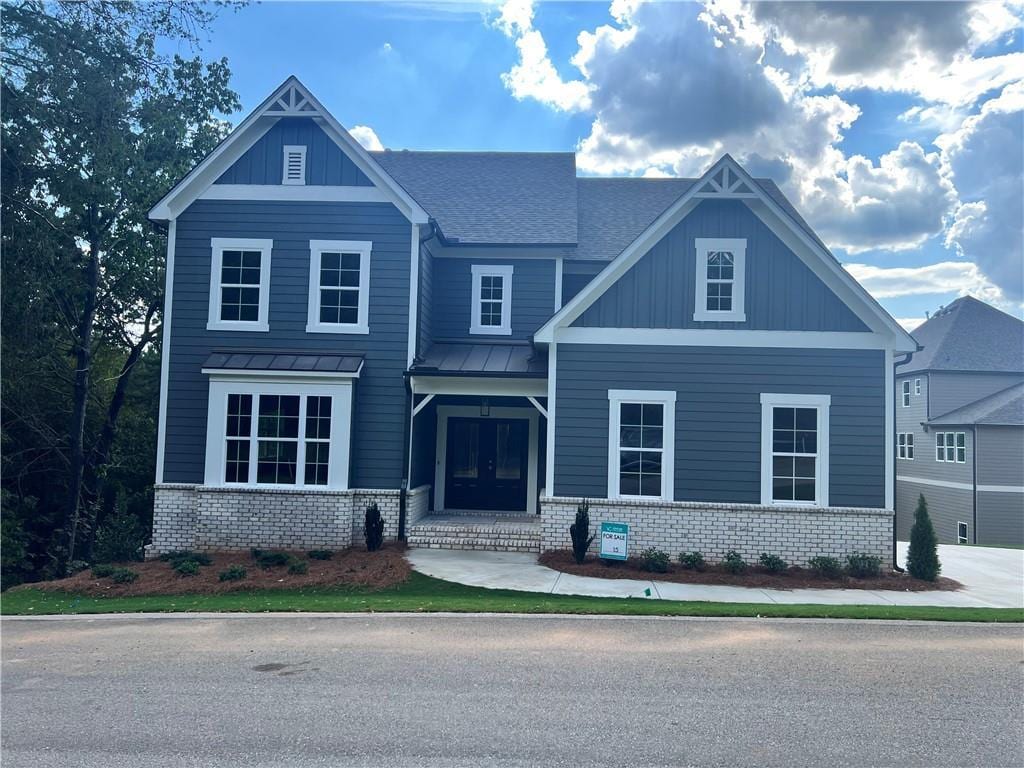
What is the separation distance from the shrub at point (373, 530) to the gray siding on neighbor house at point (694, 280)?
5827 millimetres

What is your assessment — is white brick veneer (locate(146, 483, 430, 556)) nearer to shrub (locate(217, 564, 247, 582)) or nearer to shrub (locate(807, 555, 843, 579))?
shrub (locate(217, 564, 247, 582))

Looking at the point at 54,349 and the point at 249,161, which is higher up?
the point at 249,161

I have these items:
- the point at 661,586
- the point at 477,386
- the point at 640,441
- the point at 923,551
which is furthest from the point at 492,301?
the point at 923,551

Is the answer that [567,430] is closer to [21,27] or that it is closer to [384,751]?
[384,751]

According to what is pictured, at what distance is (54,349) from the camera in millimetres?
19641

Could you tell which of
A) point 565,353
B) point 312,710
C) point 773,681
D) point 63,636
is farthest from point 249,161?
point 773,681

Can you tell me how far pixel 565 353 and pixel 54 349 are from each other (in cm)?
1478

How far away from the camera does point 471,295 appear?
18.1 metres

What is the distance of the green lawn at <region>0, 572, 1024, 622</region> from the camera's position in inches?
397

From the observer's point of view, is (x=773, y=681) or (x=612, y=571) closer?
(x=773, y=681)

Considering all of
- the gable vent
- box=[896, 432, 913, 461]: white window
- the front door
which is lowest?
the front door

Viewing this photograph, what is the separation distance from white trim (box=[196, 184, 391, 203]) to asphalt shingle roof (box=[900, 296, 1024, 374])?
30.4 m

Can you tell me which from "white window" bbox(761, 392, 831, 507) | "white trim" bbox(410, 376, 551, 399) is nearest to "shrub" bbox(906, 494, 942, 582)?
"white window" bbox(761, 392, 831, 507)

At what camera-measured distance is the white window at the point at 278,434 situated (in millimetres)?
15156
